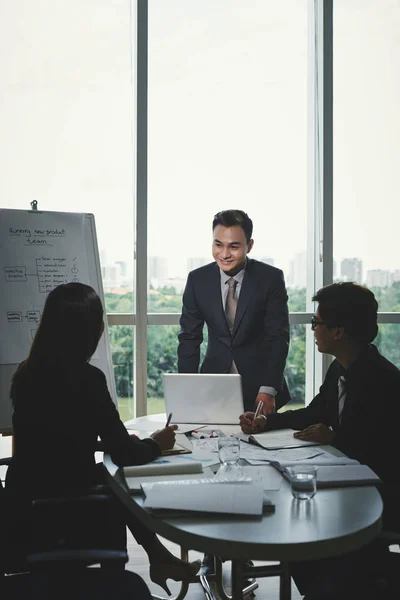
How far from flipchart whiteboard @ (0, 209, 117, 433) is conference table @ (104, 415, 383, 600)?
1773mm

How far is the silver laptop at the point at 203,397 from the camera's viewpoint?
256 centimetres

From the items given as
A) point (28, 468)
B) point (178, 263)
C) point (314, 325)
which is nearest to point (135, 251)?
point (178, 263)

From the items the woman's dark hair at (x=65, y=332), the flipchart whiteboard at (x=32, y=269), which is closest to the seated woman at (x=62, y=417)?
the woman's dark hair at (x=65, y=332)

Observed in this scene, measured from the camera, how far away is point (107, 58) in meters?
4.41

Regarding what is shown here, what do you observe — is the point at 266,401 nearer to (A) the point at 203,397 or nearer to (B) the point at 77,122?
(A) the point at 203,397

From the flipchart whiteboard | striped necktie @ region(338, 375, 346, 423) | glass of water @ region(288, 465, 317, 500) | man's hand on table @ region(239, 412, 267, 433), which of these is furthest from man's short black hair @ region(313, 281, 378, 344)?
the flipchart whiteboard

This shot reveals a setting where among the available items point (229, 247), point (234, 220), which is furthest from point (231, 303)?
point (234, 220)

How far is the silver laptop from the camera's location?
2562 millimetres

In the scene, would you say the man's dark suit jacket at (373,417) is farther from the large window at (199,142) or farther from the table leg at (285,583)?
the large window at (199,142)

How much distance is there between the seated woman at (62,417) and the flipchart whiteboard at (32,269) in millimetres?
1226

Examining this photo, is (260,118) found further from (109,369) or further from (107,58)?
(109,369)

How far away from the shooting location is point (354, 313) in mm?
2402

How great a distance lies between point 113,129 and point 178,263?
100cm

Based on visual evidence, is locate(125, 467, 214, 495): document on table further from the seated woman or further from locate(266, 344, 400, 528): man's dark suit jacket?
locate(266, 344, 400, 528): man's dark suit jacket
